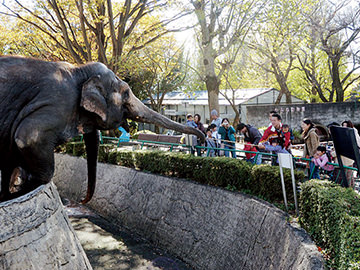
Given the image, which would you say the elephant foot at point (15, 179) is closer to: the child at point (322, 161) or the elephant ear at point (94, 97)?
the elephant ear at point (94, 97)

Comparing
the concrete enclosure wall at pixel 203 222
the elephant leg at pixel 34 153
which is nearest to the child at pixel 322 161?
the concrete enclosure wall at pixel 203 222

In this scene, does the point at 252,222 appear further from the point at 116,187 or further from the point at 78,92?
the point at 116,187

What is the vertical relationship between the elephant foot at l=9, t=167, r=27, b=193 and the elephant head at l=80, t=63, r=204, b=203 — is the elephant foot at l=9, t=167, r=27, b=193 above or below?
below

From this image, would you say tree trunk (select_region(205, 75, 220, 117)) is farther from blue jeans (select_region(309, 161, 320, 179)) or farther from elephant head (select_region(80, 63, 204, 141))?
elephant head (select_region(80, 63, 204, 141))

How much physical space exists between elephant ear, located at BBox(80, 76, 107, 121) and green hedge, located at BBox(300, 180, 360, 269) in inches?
123

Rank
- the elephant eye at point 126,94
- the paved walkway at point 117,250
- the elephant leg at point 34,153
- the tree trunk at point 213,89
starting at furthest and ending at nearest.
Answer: the tree trunk at point 213,89, the paved walkway at point 117,250, the elephant eye at point 126,94, the elephant leg at point 34,153

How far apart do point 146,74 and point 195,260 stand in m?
21.0

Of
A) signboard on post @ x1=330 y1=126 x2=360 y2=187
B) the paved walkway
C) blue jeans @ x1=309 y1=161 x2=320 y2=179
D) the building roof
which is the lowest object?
the paved walkway

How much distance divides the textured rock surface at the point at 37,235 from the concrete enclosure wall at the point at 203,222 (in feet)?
8.65

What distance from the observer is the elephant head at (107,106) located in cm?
477

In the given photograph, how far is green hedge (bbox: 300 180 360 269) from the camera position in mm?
3666

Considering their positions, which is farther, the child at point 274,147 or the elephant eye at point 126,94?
the child at point 274,147

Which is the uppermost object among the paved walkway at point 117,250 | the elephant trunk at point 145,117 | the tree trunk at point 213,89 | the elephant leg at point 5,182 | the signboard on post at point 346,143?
the tree trunk at point 213,89

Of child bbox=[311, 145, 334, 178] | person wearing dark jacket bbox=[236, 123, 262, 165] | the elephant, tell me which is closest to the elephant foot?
the elephant
